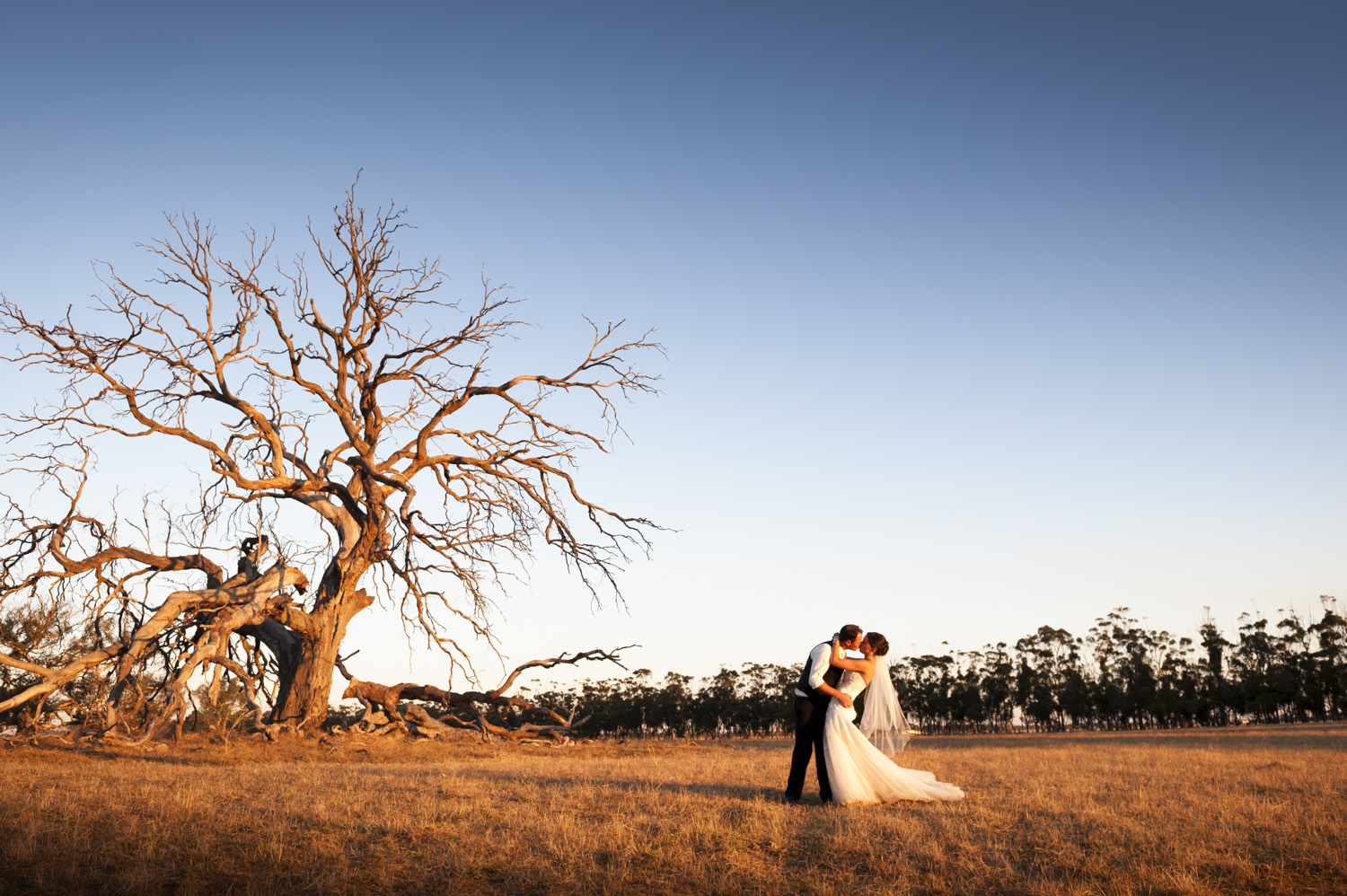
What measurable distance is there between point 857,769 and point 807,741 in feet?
1.91

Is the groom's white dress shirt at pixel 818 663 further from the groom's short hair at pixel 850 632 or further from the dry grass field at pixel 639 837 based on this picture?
the dry grass field at pixel 639 837

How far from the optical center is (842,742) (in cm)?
874

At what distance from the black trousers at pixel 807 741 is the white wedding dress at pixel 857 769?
10 centimetres

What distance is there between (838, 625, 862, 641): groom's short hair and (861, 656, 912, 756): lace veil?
0.86 metres

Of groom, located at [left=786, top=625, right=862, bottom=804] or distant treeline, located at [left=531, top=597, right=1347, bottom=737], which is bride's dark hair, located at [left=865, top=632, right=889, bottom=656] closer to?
groom, located at [left=786, top=625, right=862, bottom=804]

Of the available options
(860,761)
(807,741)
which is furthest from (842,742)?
(807,741)

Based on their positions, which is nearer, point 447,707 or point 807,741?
point 807,741

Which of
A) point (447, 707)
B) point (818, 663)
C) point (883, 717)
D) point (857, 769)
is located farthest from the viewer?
point (447, 707)

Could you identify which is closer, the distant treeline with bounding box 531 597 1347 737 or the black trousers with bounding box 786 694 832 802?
the black trousers with bounding box 786 694 832 802

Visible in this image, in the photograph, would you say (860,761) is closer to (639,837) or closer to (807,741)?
(807,741)

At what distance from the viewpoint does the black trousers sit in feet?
28.7

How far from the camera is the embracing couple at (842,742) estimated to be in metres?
8.61

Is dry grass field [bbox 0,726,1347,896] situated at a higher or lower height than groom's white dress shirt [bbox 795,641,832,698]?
lower

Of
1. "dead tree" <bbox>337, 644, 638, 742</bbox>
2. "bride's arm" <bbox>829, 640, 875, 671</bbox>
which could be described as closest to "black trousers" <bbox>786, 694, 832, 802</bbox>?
"bride's arm" <bbox>829, 640, 875, 671</bbox>
